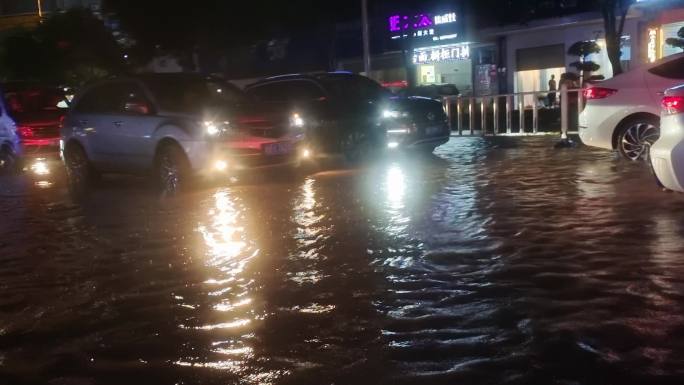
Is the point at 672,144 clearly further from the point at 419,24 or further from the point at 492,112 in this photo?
the point at 419,24

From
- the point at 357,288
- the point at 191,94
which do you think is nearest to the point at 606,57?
the point at 191,94

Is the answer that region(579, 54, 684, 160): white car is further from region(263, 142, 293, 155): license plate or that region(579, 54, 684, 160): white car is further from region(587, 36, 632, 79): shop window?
region(587, 36, 632, 79): shop window

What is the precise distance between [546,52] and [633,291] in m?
26.4

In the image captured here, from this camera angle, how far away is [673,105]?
773cm

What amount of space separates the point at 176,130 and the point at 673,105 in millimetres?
A: 7109

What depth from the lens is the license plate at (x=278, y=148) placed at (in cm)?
1234

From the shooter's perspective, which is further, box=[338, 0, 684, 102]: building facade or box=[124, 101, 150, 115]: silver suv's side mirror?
box=[338, 0, 684, 102]: building facade

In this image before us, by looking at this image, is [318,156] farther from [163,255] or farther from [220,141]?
[163,255]

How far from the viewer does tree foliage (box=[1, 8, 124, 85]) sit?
1361 inches

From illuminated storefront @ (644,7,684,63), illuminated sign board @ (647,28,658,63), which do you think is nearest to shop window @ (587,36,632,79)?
illuminated sign board @ (647,28,658,63)

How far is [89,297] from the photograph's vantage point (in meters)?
6.25

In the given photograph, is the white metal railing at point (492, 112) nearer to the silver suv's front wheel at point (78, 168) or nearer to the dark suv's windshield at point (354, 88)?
the dark suv's windshield at point (354, 88)

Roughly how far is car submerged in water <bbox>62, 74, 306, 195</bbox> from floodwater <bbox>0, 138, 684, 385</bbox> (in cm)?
110

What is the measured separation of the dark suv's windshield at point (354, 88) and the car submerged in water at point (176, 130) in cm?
146
